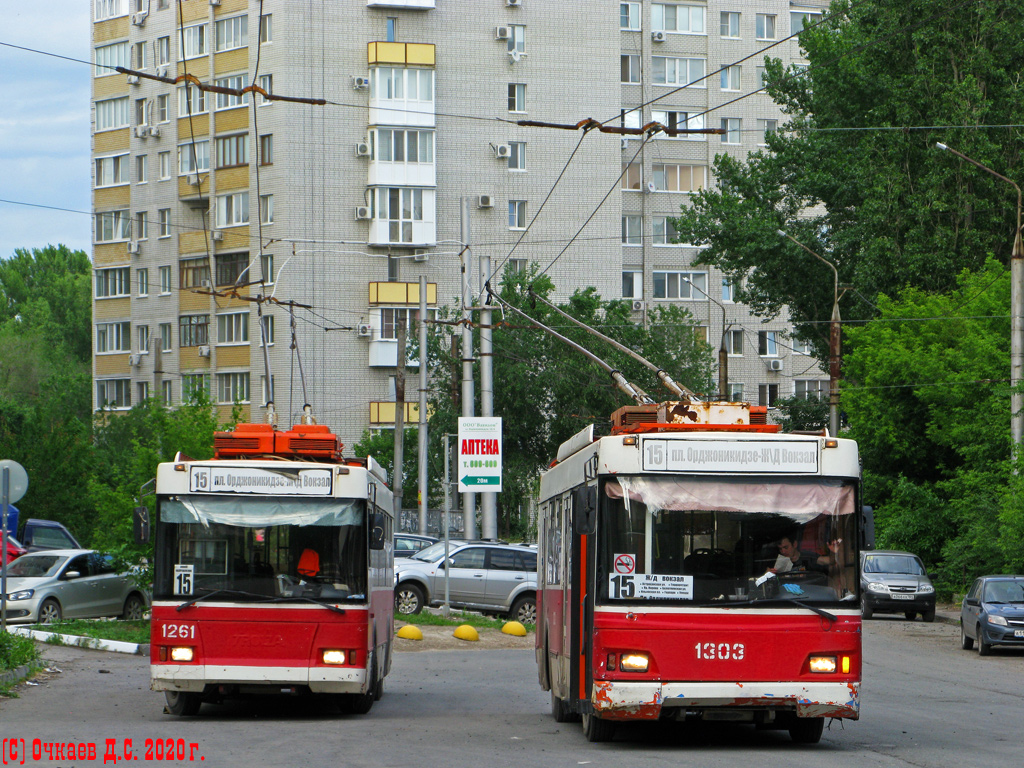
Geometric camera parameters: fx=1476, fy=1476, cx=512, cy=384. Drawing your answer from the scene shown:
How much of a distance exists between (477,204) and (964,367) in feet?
102

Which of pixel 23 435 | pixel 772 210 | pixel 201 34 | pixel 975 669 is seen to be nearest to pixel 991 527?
pixel 975 669

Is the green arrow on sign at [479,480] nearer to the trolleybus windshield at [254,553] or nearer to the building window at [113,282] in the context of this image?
the trolleybus windshield at [254,553]

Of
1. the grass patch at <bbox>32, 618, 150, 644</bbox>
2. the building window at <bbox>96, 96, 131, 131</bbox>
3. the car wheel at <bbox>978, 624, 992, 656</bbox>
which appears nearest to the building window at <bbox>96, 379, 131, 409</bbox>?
the building window at <bbox>96, 96, 131, 131</bbox>

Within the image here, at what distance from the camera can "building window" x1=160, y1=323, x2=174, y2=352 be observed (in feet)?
215

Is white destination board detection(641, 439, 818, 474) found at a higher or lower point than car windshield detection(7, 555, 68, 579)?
higher

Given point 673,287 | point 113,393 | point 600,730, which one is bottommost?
point 600,730

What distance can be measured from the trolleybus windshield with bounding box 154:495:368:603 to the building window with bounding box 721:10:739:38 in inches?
2428

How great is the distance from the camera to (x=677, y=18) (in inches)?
2783

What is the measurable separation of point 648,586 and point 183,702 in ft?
16.9

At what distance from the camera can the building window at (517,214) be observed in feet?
210

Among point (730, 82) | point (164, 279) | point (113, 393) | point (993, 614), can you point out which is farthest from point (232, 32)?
point (993, 614)

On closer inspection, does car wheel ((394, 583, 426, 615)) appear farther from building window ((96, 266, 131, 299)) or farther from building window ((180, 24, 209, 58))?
building window ((96, 266, 131, 299))

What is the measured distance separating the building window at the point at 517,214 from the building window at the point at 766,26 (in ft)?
54.5

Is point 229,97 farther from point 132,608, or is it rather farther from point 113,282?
point 132,608
